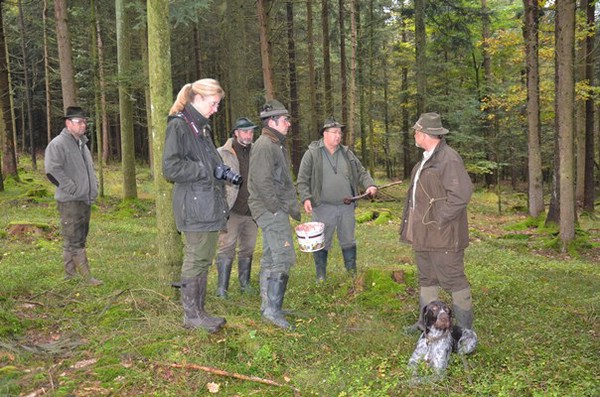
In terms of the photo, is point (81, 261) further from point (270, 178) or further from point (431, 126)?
point (431, 126)

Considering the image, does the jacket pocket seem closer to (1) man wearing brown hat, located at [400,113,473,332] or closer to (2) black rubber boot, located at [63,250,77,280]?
(1) man wearing brown hat, located at [400,113,473,332]

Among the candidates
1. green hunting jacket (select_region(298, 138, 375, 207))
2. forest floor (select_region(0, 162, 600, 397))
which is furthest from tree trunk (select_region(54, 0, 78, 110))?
green hunting jacket (select_region(298, 138, 375, 207))

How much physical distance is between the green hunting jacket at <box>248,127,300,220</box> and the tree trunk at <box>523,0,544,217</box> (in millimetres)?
11254

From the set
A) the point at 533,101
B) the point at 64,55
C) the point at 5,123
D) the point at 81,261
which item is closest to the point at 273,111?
the point at 81,261

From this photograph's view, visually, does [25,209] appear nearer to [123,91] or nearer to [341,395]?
[123,91]

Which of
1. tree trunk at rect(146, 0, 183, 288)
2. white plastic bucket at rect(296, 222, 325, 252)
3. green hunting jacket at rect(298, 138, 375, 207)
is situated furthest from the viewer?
green hunting jacket at rect(298, 138, 375, 207)

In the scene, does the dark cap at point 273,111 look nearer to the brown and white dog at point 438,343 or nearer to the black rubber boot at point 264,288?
the black rubber boot at point 264,288

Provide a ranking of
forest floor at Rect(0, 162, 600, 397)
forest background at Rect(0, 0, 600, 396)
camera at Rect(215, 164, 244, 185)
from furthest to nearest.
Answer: camera at Rect(215, 164, 244, 185), forest background at Rect(0, 0, 600, 396), forest floor at Rect(0, 162, 600, 397)

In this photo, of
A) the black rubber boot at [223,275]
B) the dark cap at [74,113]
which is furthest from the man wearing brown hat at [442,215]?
the dark cap at [74,113]

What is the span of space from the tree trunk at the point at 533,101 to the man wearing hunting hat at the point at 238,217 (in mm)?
10771

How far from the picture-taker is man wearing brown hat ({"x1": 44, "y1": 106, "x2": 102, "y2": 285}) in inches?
266

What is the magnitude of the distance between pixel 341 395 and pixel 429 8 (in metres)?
21.7

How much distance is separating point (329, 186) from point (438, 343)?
3.52 m

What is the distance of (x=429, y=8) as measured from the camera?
72.7ft
